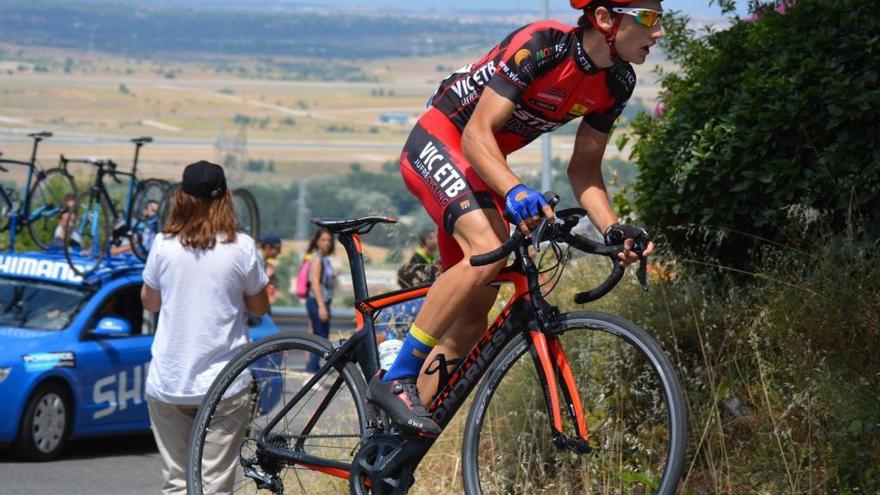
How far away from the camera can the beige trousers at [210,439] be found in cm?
606

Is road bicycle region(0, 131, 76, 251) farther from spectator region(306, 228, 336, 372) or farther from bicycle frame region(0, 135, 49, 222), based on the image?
spectator region(306, 228, 336, 372)

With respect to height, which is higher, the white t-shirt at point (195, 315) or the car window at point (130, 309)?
the car window at point (130, 309)

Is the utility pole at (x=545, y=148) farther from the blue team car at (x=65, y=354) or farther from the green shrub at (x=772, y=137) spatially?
the green shrub at (x=772, y=137)

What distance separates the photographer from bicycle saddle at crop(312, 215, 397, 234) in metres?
5.71

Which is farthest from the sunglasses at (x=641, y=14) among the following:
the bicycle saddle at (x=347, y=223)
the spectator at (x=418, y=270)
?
the spectator at (x=418, y=270)

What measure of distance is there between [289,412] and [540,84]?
1.85 metres

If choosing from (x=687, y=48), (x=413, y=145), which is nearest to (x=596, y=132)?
(x=413, y=145)

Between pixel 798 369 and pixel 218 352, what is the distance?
Answer: 253 cm

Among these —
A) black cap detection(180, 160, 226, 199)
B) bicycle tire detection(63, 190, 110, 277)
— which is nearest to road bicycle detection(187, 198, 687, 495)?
black cap detection(180, 160, 226, 199)

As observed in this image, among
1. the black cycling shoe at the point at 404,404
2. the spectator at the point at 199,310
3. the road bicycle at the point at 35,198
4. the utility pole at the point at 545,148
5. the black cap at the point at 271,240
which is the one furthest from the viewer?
the utility pole at the point at 545,148

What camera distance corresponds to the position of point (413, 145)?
209 inches

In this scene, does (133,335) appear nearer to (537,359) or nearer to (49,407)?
(49,407)

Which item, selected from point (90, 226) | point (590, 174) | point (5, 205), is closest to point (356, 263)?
point (590, 174)

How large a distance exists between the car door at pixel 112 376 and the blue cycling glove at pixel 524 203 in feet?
23.6
